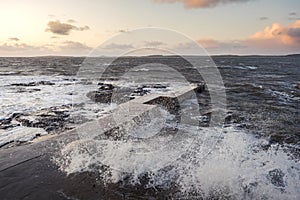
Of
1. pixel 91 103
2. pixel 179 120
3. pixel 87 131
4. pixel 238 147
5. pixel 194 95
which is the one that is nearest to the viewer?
pixel 238 147

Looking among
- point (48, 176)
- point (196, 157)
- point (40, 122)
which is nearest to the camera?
point (48, 176)

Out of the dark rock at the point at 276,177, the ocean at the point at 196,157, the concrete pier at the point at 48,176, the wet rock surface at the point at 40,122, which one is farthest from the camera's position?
the wet rock surface at the point at 40,122

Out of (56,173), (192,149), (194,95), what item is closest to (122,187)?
(56,173)

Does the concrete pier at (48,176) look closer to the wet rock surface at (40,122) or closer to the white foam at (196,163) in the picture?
the white foam at (196,163)

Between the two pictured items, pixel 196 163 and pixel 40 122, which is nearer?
pixel 196 163

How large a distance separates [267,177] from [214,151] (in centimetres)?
158

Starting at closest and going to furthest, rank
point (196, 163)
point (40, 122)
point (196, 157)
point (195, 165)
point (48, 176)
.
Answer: point (48, 176), point (195, 165), point (196, 163), point (196, 157), point (40, 122)

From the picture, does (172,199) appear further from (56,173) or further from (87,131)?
(87,131)

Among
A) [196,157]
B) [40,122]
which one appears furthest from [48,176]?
[40,122]

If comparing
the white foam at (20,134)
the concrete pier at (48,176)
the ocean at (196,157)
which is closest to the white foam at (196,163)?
the ocean at (196,157)

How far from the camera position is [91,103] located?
48.4 ft

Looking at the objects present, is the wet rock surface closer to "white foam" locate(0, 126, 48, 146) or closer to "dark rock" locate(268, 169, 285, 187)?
"white foam" locate(0, 126, 48, 146)

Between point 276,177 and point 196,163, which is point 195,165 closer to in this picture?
point 196,163

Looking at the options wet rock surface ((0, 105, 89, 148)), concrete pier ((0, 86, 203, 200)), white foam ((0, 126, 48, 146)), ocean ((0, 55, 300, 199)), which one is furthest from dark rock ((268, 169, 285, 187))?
white foam ((0, 126, 48, 146))
